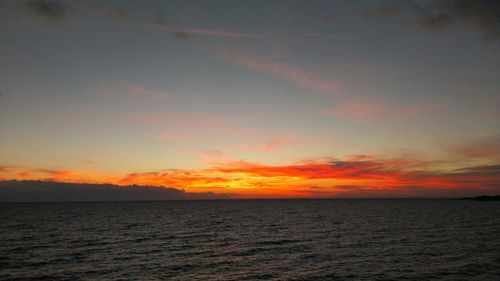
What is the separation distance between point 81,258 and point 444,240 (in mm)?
48680

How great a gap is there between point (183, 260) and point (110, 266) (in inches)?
291

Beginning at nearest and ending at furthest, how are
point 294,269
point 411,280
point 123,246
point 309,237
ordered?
point 411,280, point 294,269, point 123,246, point 309,237

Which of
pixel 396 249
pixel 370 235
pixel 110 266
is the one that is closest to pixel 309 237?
pixel 370 235

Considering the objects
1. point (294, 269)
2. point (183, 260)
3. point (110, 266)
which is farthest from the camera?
point (183, 260)

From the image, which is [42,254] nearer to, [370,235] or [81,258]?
[81,258]

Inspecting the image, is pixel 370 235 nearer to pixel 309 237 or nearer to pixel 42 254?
pixel 309 237

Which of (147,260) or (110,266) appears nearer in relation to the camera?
(110,266)

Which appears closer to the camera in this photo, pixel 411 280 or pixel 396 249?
pixel 411 280

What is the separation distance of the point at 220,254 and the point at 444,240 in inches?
1303

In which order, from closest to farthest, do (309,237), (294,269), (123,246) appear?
(294,269) → (123,246) → (309,237)

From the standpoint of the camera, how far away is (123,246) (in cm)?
4991

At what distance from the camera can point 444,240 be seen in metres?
52.2

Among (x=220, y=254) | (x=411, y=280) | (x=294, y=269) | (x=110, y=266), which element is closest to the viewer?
(x=411, y=280)

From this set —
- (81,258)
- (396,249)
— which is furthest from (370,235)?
(81,258)
